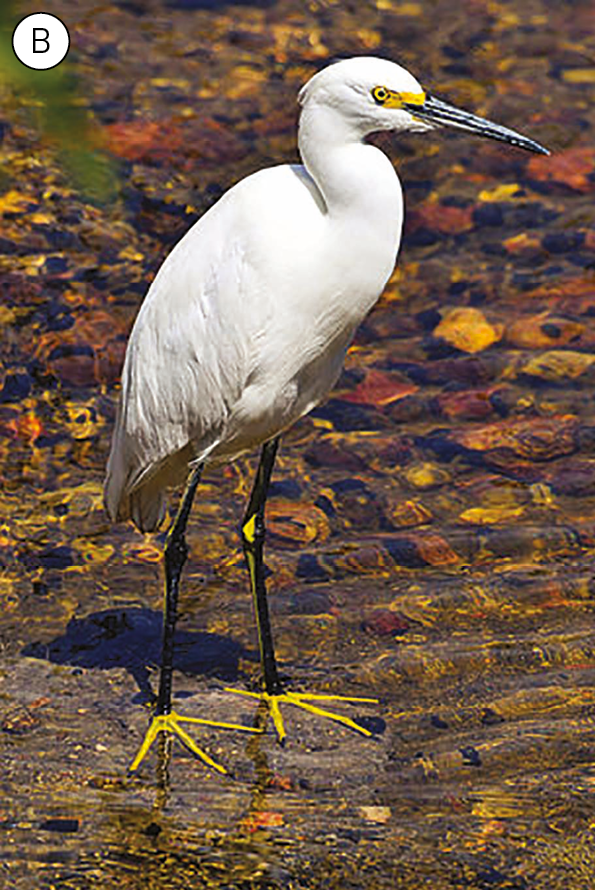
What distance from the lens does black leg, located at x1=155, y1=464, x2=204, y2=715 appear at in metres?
3.79

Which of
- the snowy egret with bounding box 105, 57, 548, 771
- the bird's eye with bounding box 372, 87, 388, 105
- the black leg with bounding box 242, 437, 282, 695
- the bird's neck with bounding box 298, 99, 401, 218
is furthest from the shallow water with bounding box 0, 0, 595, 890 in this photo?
the bird's eye with bounding box 372, 87, 388, 105

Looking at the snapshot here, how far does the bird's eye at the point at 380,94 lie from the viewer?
3.20 meters

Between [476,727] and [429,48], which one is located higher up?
[429,48]

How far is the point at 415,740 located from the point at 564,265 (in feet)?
13.0

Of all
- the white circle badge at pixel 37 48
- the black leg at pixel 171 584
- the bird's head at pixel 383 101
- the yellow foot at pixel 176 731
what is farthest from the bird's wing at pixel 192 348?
the white circle badge at pixel 37 48

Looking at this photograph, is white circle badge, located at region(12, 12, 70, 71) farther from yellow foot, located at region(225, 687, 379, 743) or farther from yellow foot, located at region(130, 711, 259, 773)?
yellow foot, located at region(225, 687, 379, 743)

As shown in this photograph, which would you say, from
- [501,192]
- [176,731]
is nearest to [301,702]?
[176,731]

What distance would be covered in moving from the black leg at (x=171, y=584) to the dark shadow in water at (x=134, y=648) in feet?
1.14

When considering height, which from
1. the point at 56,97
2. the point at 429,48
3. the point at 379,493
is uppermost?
the point at 56,97

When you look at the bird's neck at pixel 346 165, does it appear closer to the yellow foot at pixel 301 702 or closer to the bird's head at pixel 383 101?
the bird's head at pixel 383 101

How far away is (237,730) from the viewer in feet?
12.8

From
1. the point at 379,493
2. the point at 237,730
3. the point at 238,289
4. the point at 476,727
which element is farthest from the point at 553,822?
the point at 379,493

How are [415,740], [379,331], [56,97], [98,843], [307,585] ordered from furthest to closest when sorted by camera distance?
[379,331] → [307,585] → [415,740] → [98,843] → [56,97]

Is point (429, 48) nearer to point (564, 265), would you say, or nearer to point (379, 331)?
point (564, 265)
